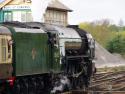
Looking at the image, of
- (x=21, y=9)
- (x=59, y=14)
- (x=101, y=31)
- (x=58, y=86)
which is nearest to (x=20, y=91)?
(x=58, y=86)

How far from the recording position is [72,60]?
22.3 metres

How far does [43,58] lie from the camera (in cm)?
1914

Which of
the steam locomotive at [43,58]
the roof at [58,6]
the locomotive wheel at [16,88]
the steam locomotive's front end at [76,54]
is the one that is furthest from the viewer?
the roof at [58,6]

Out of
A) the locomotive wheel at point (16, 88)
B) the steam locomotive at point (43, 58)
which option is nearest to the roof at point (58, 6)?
the steam locomotive at point (43, 58)

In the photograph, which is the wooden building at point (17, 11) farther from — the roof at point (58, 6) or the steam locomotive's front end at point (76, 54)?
the steam locomotive's front end at point (76, 54)

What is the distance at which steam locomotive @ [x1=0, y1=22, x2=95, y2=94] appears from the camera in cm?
1641

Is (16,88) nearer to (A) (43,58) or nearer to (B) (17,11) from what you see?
(A) (43,58)

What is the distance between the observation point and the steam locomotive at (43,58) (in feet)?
53.8

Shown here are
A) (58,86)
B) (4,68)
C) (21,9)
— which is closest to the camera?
(4,68)

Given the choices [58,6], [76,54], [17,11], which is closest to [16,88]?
[76,54]

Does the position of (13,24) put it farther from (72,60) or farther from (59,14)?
(59,14)

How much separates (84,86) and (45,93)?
425 cm

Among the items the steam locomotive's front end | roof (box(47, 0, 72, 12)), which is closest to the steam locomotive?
the steam locomotive's front end

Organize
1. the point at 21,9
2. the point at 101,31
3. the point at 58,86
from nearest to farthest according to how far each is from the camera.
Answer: the point at 58,86
the point at 21,9
the point at 101,31
